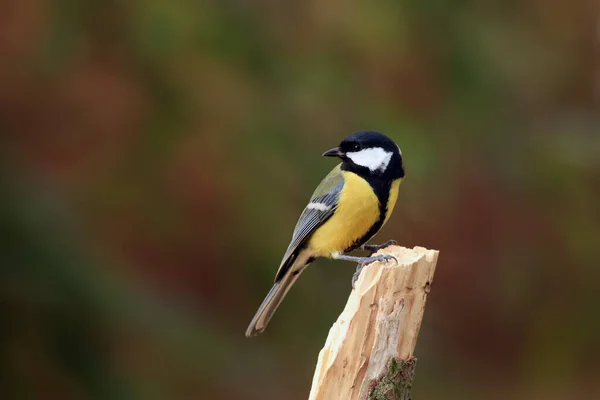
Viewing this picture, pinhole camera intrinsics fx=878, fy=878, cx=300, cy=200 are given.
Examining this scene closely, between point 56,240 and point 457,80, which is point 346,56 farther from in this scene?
point 56,240

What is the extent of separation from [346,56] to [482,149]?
0.87m

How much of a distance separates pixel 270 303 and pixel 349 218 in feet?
1.27

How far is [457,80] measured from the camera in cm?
412

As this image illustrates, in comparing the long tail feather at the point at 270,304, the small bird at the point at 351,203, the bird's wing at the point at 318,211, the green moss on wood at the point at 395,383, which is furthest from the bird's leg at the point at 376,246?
the green moss on wood at the point at 395,383

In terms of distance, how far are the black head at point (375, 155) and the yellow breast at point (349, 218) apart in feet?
0.15

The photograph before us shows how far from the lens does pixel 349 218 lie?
2719mm

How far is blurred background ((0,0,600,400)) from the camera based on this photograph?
13.0 ft

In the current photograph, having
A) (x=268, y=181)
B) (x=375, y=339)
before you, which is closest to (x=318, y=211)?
(x=375, y=339)

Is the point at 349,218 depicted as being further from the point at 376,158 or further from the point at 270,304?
the point at 270,304

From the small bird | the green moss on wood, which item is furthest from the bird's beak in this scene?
the green moss on wood

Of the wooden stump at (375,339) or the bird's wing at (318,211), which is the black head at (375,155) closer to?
the bird's wing at (318,211)

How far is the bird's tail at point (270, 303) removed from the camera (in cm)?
279

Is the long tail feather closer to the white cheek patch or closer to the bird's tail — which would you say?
the bird's tail

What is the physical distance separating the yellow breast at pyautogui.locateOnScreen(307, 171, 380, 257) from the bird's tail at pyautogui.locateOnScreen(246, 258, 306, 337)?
17 centimetres
